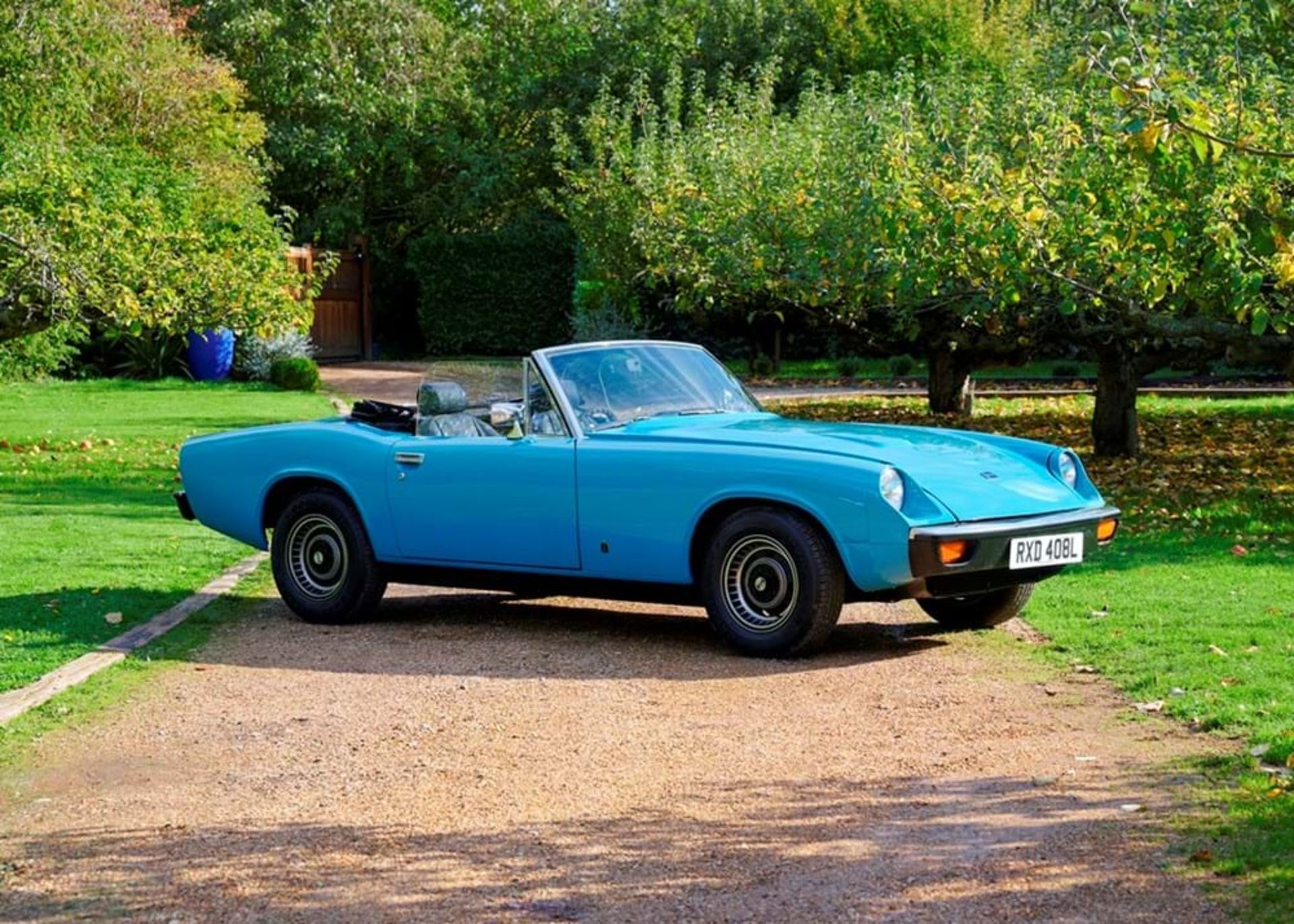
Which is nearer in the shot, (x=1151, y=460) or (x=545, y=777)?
(x=545, y=777)

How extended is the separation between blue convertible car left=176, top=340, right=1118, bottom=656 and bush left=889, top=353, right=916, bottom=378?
2599cm

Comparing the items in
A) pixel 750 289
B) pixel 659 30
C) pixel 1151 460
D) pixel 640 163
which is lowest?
pixel 1151 460

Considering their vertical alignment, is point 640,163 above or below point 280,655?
above

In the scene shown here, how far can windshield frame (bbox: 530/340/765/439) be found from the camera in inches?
372

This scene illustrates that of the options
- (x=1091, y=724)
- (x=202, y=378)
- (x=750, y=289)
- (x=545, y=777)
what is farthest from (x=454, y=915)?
(x=202, y=378)

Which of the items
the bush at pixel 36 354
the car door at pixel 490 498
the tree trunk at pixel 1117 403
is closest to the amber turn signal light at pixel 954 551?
the car door at pixel 490 498

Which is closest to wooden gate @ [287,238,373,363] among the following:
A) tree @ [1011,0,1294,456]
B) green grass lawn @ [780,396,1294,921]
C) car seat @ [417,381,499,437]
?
green grass lawn @ [780,396,1294,921]

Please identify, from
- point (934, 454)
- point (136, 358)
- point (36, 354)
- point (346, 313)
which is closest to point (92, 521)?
point (934, 454)

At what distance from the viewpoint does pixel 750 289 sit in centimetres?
2197

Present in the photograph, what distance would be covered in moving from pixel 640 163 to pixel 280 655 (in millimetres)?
20177

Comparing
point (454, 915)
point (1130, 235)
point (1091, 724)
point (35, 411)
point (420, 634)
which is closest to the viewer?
point (454, 915)

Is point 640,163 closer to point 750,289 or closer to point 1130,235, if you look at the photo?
point 750,289

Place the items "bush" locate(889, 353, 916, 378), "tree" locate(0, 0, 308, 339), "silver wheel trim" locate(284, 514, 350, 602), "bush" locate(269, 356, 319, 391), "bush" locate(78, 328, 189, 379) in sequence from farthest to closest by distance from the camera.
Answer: "bush" locate(889, 353, 916, 378) → "bush" locate(78, 328, 189, 379) → "bush" locate(269, 356, 319, 391) → "tree" locate(0, 0, 308, 339) → "silver wheel trim" locate(284, 514, 350, 602)

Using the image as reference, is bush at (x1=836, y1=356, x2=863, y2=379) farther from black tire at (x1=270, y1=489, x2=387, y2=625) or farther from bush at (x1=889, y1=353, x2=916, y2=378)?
black tire at (x1=270, y1=489, x2=387, y2=625)
